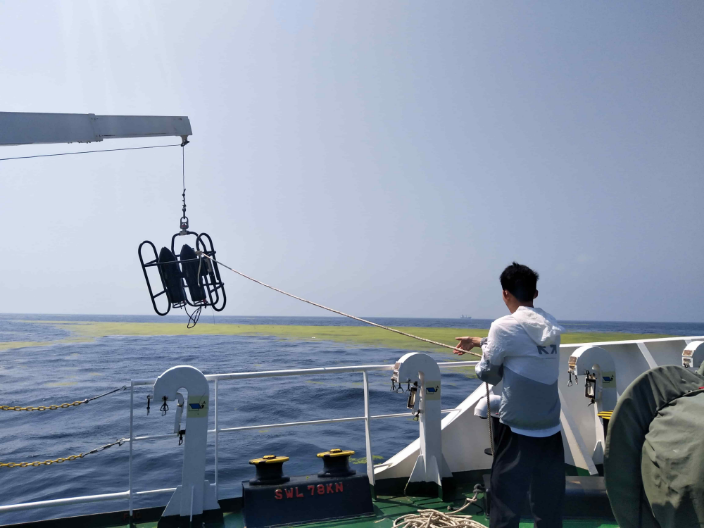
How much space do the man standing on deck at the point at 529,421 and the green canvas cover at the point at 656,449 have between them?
982 millimetres

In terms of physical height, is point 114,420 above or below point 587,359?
below

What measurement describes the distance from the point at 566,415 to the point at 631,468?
3.31 meters

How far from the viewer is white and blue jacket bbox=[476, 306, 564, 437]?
6.97 ft

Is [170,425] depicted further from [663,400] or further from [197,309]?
[663,400]

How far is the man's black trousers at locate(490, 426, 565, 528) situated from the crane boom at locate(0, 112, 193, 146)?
3.87m

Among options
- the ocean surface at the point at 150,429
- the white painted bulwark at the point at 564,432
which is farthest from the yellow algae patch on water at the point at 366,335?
the white painted bulwark at the point at 564,432

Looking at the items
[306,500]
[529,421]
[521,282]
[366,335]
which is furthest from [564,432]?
[366,335]

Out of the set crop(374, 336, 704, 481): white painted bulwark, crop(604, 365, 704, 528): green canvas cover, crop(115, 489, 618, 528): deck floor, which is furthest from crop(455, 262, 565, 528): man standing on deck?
crop(374, 336, 704, 481): white painted bulwark

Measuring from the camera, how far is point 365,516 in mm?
3348

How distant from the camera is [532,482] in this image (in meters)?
2.16

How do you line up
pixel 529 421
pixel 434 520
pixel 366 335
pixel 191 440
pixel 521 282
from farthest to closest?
pixel 366 335, pixel 191 440, pixel 434 520, pixel 521 282, pixel 529 421

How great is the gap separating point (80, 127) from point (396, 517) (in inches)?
150

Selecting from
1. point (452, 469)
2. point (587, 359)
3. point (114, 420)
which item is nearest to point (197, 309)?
point (452, 469)

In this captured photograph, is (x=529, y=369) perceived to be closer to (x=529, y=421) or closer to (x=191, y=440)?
(x=529, y=421)
